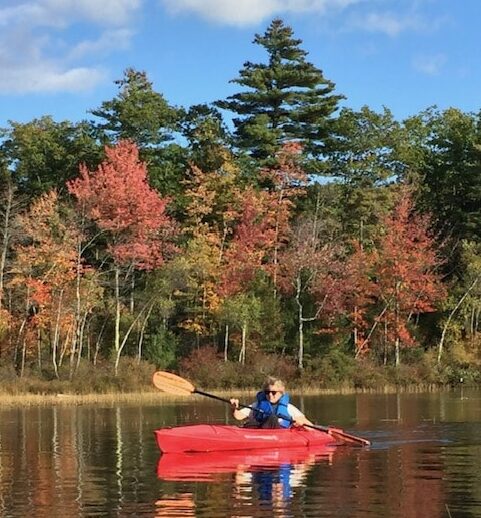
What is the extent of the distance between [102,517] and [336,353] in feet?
105

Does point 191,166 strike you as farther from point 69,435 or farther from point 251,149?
point 69,435

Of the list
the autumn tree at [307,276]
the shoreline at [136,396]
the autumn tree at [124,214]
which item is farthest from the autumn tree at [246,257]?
the shoreline at [136,396]

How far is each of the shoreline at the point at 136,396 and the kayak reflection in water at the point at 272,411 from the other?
52.8 feet

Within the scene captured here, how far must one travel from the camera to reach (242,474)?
15414 millimetres

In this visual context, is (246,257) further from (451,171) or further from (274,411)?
(274,411)

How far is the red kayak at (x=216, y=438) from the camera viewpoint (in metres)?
17.3

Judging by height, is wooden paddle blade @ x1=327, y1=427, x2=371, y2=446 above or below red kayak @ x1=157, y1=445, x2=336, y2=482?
above

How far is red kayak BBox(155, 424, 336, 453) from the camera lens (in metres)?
17.3

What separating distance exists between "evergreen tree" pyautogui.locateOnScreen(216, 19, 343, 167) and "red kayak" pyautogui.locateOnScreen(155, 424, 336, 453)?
1418 inches

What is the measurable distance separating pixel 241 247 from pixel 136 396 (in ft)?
39.7

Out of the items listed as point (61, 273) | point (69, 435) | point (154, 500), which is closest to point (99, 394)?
point (61, 273)

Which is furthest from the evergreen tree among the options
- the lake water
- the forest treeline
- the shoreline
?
the lake water

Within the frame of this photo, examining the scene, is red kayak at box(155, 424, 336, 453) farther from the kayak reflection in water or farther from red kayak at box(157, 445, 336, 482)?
the kayak reflection in water

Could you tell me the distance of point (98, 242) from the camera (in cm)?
4753
